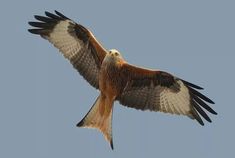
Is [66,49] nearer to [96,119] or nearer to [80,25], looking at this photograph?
[80,25]

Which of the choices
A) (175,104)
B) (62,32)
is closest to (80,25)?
(62,32)

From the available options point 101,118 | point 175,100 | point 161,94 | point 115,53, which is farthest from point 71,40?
point 175,100

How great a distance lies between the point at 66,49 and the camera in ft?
52.5

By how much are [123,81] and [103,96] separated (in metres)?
0.54

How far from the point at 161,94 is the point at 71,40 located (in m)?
2.36

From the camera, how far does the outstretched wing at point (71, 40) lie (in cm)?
1589

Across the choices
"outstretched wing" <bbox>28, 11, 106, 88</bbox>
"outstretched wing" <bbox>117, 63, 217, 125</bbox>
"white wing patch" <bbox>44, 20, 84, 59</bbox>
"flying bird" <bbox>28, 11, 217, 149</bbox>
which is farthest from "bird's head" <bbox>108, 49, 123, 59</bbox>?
"white wing patch" <bbox>44, 20, 84, 59</bbox>

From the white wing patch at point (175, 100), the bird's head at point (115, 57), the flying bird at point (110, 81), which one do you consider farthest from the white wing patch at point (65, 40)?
the white wing patch at point (175, 100)

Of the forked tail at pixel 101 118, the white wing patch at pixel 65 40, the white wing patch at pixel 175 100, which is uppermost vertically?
the white wing patch at pixel 65 40

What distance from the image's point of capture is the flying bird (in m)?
15.1

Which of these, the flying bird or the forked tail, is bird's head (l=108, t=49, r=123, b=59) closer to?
the flying bird

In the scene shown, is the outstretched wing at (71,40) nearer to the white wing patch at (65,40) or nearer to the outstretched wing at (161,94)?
the white wing patch at (65,40)

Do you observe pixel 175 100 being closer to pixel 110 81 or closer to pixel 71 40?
pixel 110 81

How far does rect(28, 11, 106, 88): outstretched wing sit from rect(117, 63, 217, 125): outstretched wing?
2.88 feet
